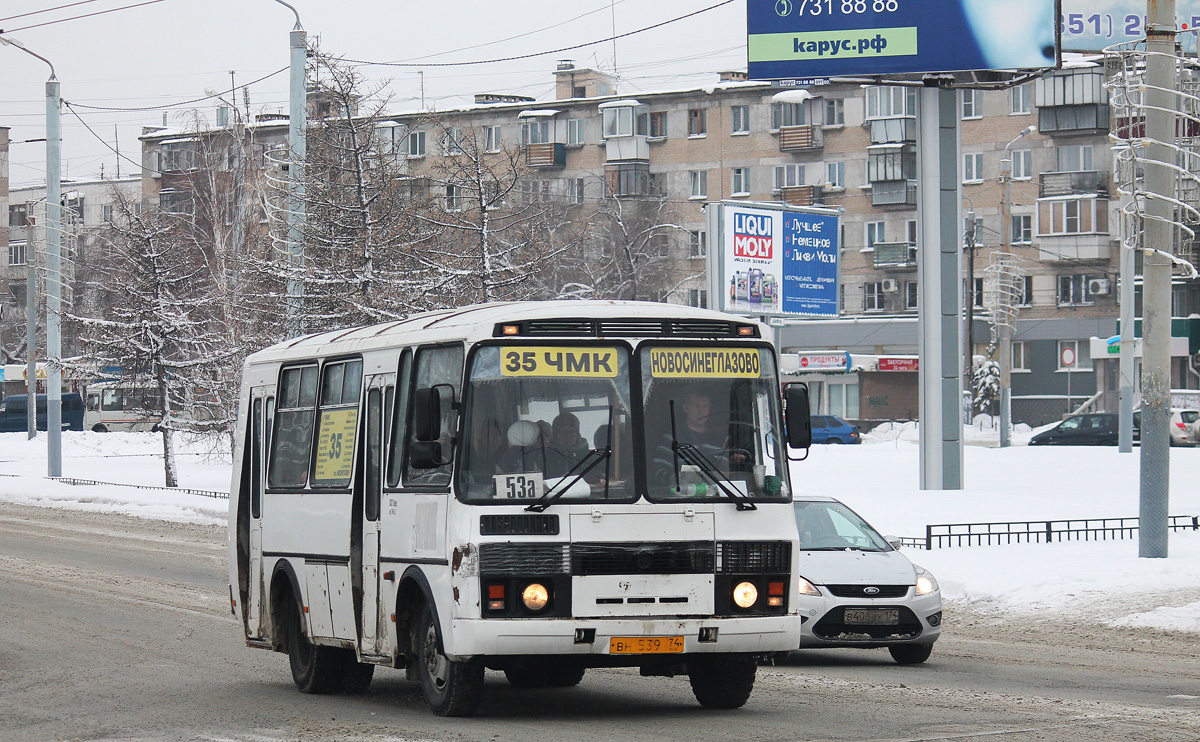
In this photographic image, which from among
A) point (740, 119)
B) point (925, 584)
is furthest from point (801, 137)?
point (925, 584)

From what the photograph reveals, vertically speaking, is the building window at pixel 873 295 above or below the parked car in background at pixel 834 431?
above

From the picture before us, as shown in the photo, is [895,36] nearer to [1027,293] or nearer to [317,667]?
[317,667]

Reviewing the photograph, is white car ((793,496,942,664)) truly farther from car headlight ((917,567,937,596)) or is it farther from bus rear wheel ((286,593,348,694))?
bus rear wheel ((286,593,348,694))

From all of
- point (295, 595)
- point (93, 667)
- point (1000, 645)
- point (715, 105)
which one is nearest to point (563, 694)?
point (295, 595)

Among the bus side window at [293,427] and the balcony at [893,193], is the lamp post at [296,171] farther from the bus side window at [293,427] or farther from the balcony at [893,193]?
the balcony at [893,193]

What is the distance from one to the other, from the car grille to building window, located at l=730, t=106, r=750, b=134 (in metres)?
72.0

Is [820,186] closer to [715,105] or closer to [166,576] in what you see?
[715,105]

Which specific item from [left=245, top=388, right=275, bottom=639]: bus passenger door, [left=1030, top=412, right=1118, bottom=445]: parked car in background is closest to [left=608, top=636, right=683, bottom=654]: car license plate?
[left=245, top=388, right=275, bottom=639]: bus passenger door

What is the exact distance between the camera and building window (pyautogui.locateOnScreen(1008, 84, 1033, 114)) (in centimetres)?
7744

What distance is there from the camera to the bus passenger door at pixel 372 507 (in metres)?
10.5

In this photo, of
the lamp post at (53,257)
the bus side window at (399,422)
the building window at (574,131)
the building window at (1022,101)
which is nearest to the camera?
the bus side window at (399,422)

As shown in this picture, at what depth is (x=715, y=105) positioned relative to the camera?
8450 cm

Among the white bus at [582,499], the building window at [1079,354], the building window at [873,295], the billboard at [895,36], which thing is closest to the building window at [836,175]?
the building window at [873,295]

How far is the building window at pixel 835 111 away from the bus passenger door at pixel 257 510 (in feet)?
233
